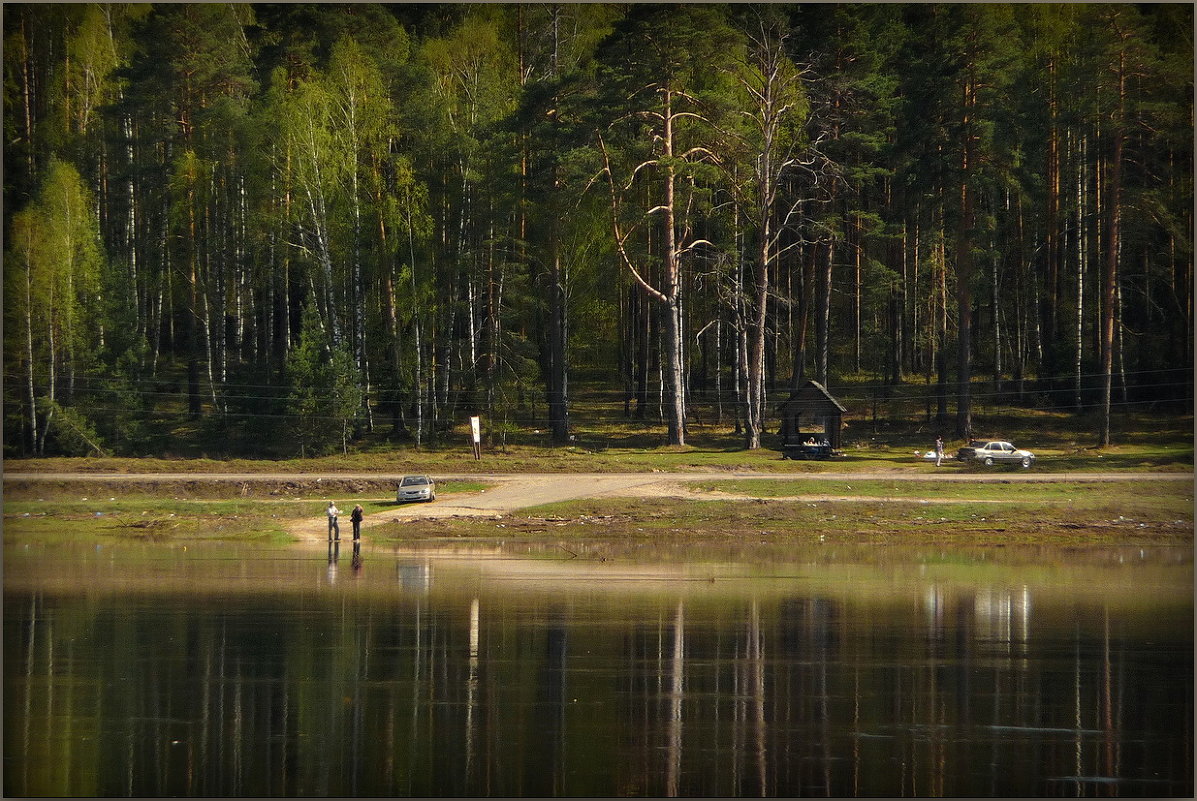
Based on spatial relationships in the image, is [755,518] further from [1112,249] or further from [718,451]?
[1112,249]

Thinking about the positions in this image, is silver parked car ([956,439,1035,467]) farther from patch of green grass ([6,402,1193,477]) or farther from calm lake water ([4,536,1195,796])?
calm lake water ([4,536,1195,796])

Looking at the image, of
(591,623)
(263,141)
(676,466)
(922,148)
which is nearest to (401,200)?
(263,141)

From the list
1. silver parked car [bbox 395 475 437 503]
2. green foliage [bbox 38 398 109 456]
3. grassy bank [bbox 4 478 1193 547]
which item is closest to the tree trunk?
grassy bank [bbox 4 478 1193 547]

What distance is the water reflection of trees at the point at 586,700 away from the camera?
1365cm

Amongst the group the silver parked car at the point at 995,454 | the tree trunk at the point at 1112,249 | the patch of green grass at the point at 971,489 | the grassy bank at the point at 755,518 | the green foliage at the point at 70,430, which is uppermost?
the tree trunk at the point at 1112,249

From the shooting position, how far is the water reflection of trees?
44.8ft

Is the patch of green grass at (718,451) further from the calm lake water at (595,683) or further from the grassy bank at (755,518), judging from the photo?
the calm lake water at (595,683)

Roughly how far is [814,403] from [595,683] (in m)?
42.3

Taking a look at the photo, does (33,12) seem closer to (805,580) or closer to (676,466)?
(676,466)

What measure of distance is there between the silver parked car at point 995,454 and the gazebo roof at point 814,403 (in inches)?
243

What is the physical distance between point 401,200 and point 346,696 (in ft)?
164

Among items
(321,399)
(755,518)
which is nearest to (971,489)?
(755,518)

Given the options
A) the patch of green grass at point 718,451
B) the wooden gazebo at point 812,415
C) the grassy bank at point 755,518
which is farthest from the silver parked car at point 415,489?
the wooden gazebo at point 812,415

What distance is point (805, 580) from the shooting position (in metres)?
28.5
